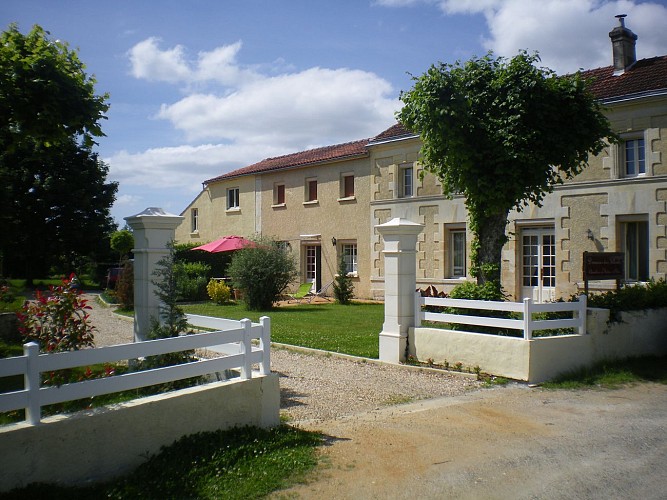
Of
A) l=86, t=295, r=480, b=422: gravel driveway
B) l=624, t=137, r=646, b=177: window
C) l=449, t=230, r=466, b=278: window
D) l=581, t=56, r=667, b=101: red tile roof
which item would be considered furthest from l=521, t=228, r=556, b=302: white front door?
l=86, t=295, r=480, b=422: gravel driveway

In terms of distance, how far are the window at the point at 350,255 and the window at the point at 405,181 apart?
10.3 ft

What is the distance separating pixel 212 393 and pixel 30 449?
1664 mm

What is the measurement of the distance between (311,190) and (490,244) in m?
14.9

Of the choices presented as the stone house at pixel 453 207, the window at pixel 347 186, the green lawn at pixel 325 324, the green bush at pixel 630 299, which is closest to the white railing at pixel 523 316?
the green bush at pixel 630 299

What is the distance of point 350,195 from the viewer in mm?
23078

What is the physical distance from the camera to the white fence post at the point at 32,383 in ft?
13.8

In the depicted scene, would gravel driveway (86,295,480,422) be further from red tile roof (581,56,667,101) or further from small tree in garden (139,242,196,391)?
red tile roof (581,56,667,101)

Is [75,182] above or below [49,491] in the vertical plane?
above

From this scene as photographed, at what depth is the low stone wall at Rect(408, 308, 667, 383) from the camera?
8.55 metres

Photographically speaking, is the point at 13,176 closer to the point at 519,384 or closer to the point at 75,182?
the point at 75,182

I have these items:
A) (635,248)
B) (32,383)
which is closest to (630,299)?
(635,248)

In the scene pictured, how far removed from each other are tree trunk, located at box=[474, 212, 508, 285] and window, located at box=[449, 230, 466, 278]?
28.7 ft

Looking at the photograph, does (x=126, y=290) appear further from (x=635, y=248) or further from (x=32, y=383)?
(x=635, y=248)

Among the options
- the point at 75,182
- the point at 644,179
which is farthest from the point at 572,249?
the point at 75,182
